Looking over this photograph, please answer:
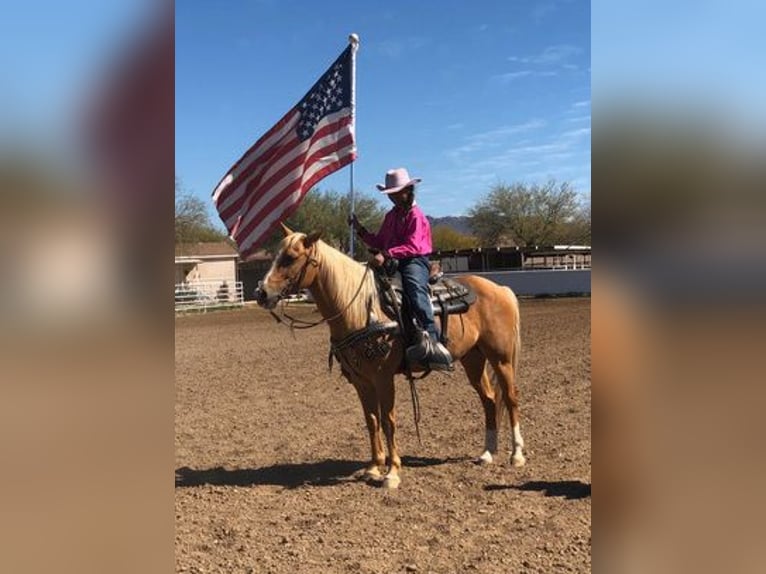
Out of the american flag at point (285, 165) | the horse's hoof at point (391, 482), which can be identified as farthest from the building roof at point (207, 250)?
the horse's hoof at point (391, 482)

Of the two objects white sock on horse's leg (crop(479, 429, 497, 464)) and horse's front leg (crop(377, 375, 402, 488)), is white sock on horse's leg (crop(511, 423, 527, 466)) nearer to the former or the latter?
white sock on horse's leg (crop(479, 429, 497, 464))

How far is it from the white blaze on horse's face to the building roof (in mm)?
44705

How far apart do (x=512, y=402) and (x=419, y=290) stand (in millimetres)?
1554

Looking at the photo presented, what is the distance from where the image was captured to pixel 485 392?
20.0ft

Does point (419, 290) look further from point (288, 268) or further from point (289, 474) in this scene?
point (289, 474)

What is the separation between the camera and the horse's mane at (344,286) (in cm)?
522

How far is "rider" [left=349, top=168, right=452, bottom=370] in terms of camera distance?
5172 mm

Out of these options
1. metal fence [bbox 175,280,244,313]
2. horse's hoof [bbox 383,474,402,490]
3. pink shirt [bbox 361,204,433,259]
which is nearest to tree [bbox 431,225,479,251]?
metal fence [bbox 175,280,244,313]

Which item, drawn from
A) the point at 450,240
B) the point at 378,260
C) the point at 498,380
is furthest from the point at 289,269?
the point at 450,240
